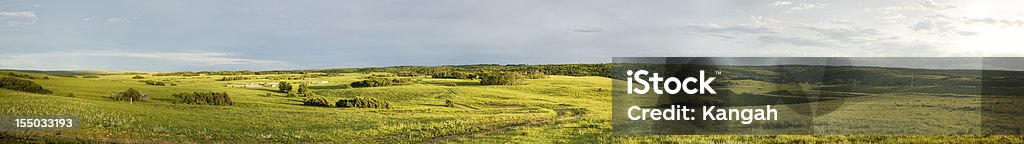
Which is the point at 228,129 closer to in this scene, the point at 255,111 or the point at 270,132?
the point at 270,132

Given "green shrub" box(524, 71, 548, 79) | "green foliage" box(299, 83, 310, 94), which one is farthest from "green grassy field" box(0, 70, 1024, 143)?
"green shrub" box(524, 71, 548, 79)

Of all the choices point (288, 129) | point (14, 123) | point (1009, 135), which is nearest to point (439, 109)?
point (288, 129)

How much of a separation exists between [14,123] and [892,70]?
2998 inches

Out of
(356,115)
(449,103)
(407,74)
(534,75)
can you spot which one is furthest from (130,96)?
(534,75)

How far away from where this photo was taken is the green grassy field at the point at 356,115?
91.3ft

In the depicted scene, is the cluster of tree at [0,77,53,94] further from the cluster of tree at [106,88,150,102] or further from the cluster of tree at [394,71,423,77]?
the cluster of tree at [394,71,423,77]

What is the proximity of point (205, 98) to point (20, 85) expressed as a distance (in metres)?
11.8

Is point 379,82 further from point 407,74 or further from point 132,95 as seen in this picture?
point 132,95

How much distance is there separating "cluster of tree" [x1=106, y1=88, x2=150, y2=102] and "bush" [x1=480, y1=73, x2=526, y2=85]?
2430 centimetres

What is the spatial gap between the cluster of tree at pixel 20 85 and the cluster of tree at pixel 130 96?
483 centimetres

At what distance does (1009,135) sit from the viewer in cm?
2855

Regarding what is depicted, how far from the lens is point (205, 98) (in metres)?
43.4

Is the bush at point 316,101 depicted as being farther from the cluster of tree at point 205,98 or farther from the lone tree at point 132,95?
the lone tree at point 132,95

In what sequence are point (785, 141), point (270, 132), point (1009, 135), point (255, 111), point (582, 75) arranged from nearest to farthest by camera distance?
1. point (785, 141)
2. point (1009, 135)
3. point (270, 132)
4. point (255, 111)
5. point (582, 75)
